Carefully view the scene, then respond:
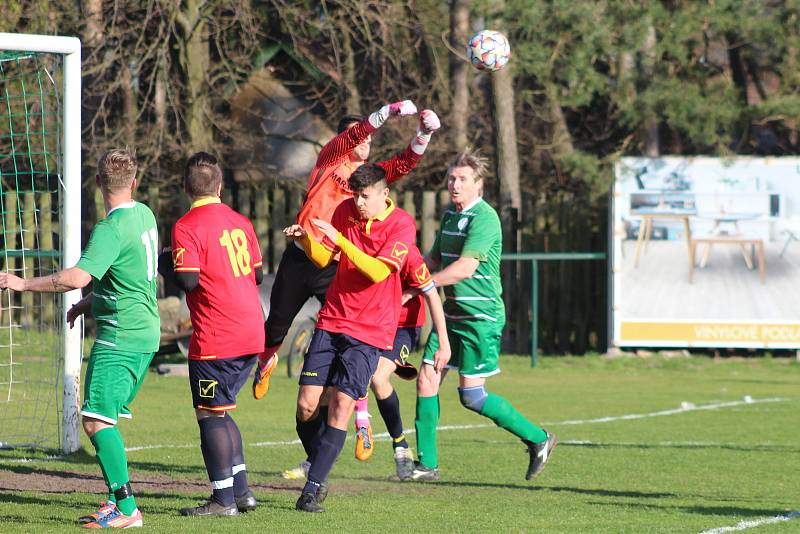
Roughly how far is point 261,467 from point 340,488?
111 cm

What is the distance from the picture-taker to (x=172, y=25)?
1845cm

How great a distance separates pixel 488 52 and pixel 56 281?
15.5ft

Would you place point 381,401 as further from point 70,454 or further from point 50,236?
point 50,236

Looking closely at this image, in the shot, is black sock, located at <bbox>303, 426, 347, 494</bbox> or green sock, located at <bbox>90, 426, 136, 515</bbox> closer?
green sock, located at <bbox>90, 426, 136, 515</bbox>

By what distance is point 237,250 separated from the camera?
6.87m

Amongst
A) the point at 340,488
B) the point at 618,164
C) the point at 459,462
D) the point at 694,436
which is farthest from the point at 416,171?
the point at 340,488

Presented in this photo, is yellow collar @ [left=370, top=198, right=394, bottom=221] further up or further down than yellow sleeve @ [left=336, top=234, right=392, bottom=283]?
further up

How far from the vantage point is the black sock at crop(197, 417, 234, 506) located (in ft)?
22.5

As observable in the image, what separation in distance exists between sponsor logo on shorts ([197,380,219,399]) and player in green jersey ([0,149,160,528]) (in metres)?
0.32

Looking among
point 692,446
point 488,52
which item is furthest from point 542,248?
point 488,52

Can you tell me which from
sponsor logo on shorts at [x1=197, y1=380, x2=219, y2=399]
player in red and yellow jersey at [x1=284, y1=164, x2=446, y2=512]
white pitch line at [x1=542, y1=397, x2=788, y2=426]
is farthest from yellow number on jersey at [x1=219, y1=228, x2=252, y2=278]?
white pitch line at [x1=542, y1=397, x2=788, y2=426]

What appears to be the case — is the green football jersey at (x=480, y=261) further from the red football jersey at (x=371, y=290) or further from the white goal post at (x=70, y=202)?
Result: the white goal post at (x=70, y=202)

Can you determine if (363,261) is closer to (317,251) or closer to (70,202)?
(317,251)

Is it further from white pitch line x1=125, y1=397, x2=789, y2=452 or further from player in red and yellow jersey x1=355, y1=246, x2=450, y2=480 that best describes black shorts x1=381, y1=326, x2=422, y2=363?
white pitch line x1=125, y1=397, x2=789, y2=452
